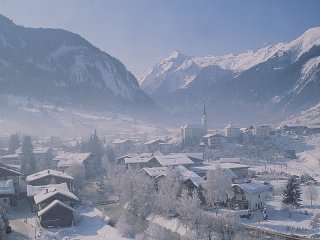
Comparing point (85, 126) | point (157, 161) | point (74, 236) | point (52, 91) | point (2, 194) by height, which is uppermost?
point (52, 91)

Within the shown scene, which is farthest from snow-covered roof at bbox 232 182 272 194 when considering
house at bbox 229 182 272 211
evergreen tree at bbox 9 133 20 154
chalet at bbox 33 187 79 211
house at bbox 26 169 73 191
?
evergreen tree at bbox 9 133 20 154

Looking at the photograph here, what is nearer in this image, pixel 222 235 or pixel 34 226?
pixel 222 235

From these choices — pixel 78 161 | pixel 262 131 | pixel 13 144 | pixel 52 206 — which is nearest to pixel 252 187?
pixel 52 206

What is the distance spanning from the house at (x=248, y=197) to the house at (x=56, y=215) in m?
16.1

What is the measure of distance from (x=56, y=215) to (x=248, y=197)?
60.2ft

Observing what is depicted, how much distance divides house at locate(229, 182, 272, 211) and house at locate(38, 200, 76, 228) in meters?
16.1

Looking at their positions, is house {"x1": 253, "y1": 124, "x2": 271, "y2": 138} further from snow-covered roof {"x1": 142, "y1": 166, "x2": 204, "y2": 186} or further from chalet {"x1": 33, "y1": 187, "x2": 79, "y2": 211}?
chalet {"x1": 33, "y1": 187, "x2": 79, "y2": 211}

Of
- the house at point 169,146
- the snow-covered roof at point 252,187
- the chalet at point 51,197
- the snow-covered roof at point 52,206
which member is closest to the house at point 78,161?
the chalet at point 51,197

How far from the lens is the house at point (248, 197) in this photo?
140 feet

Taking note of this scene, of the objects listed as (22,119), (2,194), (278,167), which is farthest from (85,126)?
(2,194)

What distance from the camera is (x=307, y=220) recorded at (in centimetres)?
3847

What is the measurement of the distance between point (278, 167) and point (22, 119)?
81112 millimetres

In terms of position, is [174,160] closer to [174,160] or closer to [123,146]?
[174,160]

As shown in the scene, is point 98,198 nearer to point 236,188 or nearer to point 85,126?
point 236,188
